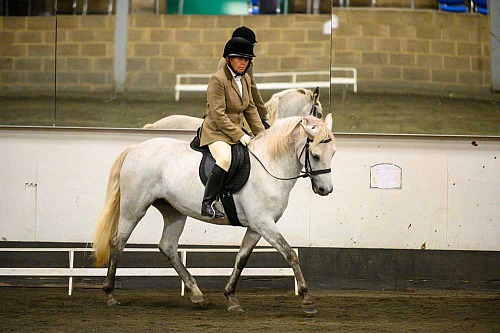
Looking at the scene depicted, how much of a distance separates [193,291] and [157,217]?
1.70 m

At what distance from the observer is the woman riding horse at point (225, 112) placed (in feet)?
22.4

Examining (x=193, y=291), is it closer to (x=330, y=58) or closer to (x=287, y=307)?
(x=287, y=307)

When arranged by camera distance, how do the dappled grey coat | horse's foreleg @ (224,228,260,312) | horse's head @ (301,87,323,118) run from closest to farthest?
the dappled grey coat < horse's foreleg @ (224,228,260,312) < horse's head @ (301,87,323,118)

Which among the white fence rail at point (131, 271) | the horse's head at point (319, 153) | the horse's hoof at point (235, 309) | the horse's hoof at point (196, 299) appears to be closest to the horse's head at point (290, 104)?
the white fence rail at point (131, 271)

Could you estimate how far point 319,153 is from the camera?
659 cm

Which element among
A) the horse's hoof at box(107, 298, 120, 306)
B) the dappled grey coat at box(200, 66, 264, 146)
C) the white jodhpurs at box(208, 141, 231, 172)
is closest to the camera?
the white jodhpurs at box(208, 141, 231, 172)

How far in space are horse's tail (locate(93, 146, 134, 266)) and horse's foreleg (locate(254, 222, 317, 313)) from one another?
143cm

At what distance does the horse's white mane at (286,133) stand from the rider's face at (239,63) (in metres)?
0.51

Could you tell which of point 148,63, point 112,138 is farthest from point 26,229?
point 148,63

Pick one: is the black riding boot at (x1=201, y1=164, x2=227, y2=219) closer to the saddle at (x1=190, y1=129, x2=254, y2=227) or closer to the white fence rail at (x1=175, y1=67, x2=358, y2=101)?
the saddle at (x1=190, y1=129, x2=254, y2=227)

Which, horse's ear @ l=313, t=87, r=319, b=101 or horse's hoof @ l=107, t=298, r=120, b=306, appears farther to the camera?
horse's ear @ l=313, t=87, r=319, b=101

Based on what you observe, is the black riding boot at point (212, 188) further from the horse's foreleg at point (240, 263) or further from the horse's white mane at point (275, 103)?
the horse's white mane at point (275, 103)

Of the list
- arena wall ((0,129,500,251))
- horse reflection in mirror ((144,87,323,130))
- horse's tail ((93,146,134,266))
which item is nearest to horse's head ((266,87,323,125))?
horse reflection in mirror ((144,87,323,130))

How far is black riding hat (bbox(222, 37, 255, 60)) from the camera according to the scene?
22.4 feet
